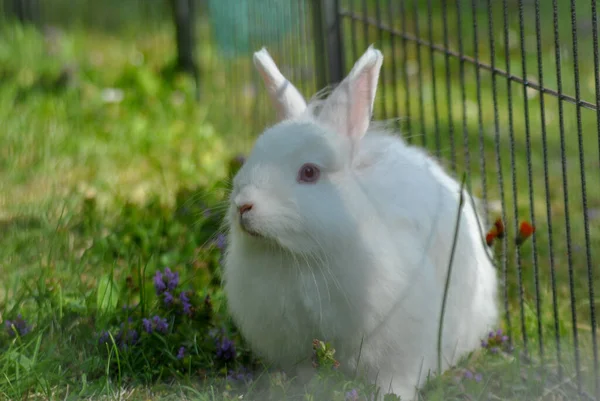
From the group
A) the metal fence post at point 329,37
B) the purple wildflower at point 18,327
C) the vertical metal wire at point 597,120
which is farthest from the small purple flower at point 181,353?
the metal fence post at point 329,37

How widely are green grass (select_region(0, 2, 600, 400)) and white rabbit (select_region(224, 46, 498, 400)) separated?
0.49 feet

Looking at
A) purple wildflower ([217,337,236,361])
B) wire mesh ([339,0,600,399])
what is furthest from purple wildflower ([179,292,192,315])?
wire mesh ([339,0,600,399])

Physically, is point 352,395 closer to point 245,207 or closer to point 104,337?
point 245,207

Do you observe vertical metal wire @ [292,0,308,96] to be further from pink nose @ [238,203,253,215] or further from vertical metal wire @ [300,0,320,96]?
pink nose @ [238,203,253,215]

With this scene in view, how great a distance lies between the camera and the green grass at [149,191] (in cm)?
262

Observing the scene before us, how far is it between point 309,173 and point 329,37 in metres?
1.73

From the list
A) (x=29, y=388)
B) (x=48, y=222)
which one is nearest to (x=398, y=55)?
(x=48, y=222)

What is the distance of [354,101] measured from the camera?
8.58ft

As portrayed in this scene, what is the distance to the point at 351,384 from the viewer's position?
242 centimetres

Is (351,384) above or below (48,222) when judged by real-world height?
below

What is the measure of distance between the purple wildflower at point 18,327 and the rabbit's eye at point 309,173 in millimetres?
992

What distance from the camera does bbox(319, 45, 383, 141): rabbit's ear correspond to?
261 centimetres

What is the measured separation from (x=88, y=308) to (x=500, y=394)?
1328 mm

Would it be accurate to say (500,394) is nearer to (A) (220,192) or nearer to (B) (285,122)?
(B) (285,122)
